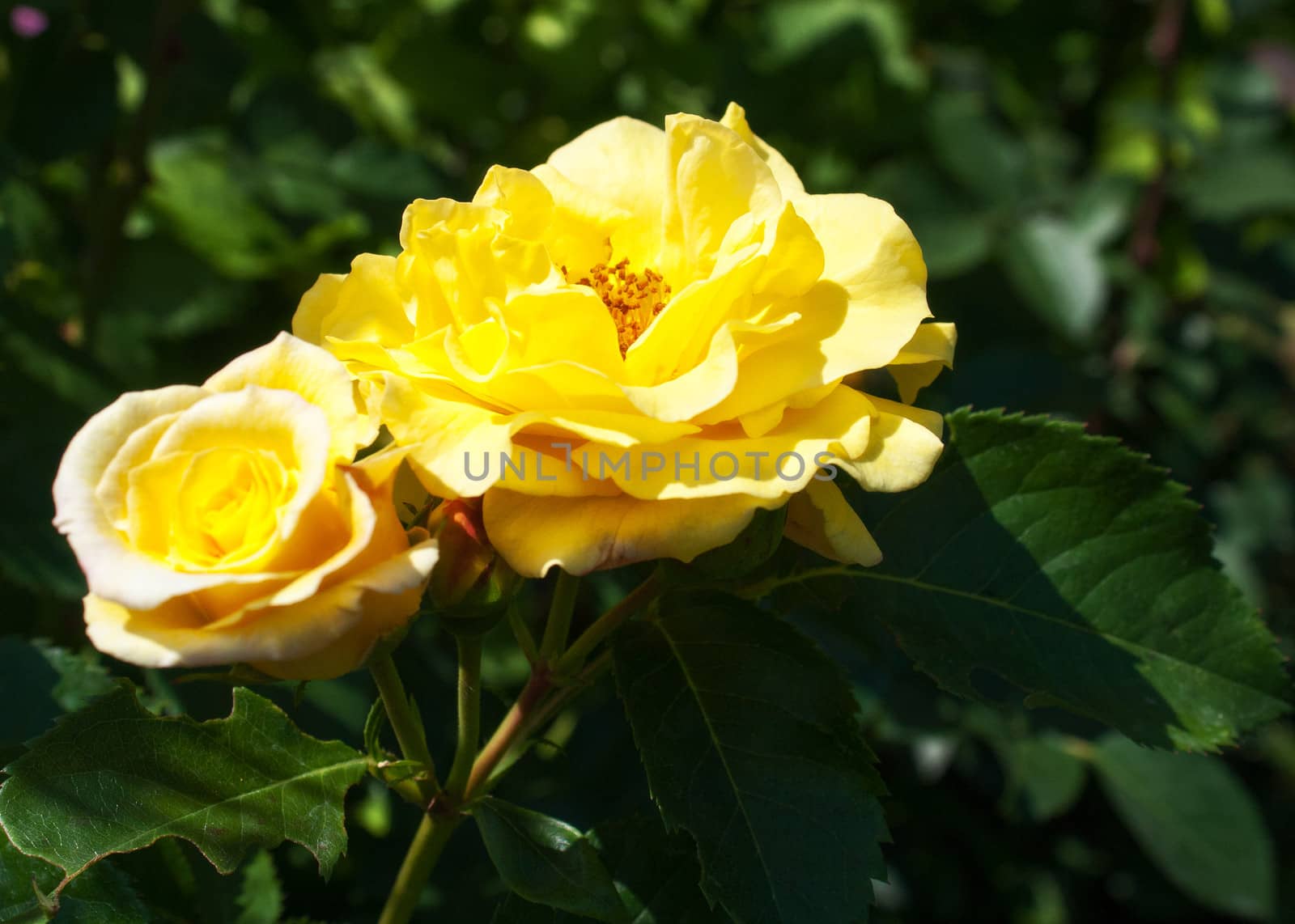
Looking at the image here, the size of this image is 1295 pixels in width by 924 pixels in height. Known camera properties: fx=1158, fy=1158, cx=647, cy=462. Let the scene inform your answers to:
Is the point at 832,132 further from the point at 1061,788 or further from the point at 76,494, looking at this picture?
the point at 76,494

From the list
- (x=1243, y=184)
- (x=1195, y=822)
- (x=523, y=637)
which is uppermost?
(x=523, y=637)

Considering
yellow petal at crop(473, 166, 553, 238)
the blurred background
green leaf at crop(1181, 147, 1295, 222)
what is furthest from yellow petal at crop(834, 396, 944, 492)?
green leaf at crop(1181, 147, 1295, 222)

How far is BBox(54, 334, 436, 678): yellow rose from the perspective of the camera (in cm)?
62

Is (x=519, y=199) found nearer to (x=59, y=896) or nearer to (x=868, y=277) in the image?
(x=868, y=277)

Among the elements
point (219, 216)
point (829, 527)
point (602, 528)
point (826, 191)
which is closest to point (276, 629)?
point (602, 528)

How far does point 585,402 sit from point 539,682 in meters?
0.25

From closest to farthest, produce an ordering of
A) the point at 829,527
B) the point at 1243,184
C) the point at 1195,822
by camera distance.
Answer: the point at 829,527, the point at 1195,822, the point at 1243,184

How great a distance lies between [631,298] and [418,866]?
46 cm

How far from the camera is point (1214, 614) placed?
0.93m

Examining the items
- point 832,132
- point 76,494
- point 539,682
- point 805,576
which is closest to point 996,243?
point 832,132

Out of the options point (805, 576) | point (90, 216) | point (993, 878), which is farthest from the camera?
point (993, 878)

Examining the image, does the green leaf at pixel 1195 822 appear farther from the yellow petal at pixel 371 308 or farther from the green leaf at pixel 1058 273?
the yellow petal at pixel 371 308

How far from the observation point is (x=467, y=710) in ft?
2.76

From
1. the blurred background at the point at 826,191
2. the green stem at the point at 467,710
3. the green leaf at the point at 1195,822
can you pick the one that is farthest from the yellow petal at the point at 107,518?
the green leaf at the point at 1195,822
